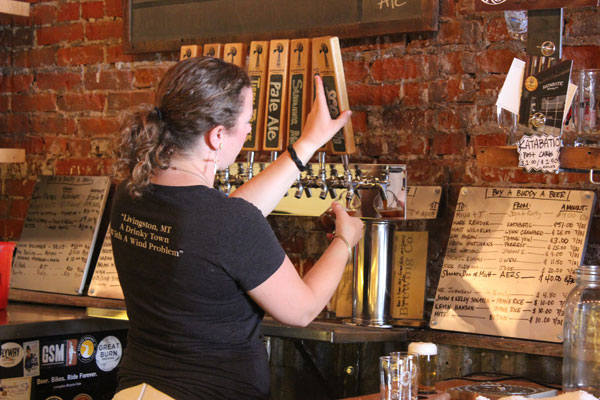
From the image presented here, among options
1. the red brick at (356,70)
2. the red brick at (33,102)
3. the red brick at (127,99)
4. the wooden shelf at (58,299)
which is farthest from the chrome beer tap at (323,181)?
the red brick at (33,102)

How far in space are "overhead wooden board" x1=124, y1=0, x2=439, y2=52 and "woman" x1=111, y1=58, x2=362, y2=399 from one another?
899mm

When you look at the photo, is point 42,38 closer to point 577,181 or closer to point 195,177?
point 195,177

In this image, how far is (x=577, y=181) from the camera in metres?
2.34

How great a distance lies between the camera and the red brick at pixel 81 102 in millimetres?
3396

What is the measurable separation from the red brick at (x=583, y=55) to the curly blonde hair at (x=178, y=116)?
41.3 inches

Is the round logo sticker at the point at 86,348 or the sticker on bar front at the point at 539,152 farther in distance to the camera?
the round logo sticker at the point at 86,348

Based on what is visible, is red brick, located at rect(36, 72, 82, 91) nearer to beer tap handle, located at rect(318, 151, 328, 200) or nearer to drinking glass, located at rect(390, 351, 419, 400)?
beer tap handle, located at rect(318, 151, 328, 200)

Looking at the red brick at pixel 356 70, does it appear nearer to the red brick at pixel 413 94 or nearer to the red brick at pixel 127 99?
the red brick at pixel 413 94

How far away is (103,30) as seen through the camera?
3.39 metres

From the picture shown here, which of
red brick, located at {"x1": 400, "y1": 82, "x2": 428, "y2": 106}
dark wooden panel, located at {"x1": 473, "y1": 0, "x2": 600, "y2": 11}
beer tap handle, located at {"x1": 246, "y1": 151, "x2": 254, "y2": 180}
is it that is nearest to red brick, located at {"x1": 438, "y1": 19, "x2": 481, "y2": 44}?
red brick, located at {"x1": 400, "y1": 82, "x2": 428, "y2": 106}

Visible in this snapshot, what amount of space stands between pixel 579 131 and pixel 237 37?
1420 mm

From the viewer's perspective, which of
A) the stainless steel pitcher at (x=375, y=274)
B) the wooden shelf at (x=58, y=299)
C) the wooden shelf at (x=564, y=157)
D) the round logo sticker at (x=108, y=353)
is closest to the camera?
the wooden shelf at (x=564, y=157)

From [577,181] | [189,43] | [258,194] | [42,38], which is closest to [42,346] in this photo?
[258,194]

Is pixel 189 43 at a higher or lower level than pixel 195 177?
higher
